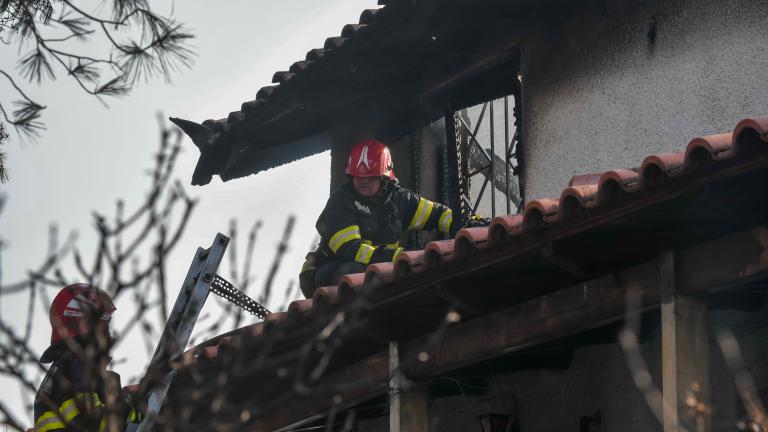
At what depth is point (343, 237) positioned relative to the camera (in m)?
9.77

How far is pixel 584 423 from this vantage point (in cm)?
853

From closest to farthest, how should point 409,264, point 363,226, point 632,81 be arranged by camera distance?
point 409,264 < point 632,81 < point 363,226

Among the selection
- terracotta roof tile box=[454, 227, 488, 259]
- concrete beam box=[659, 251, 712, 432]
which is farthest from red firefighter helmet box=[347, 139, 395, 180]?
concrete beam box=[659, 251, 712, 432]

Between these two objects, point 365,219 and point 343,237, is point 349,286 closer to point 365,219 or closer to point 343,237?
point 343,237

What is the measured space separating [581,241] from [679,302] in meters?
0.52

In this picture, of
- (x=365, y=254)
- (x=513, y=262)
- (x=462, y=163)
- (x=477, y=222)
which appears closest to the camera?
(x=513, y=262)

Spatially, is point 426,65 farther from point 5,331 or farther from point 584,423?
point 5,331

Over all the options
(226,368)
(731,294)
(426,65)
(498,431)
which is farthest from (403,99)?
(226,368)

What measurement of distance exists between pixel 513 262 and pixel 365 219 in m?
2.95

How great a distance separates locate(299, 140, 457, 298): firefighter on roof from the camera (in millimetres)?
9727

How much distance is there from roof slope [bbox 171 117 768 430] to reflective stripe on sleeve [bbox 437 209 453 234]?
1.64m

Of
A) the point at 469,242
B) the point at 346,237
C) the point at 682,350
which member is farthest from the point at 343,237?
the point at 682,350

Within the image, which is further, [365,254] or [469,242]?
[365,254]

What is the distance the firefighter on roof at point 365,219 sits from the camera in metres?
9.73
